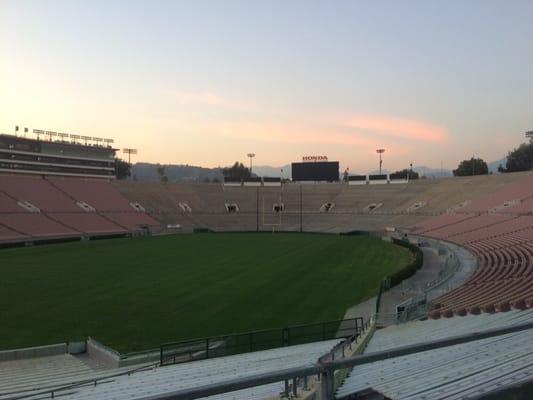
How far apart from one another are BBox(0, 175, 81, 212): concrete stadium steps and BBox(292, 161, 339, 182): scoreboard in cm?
4316

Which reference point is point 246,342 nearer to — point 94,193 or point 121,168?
point 94,193

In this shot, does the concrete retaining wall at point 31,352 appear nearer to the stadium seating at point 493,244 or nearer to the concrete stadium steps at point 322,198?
the stadium seating at point 493,244

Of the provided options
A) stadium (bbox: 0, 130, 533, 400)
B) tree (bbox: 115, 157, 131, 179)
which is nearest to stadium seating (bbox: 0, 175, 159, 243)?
stadium (bbox: 0, 130, 533, 400)

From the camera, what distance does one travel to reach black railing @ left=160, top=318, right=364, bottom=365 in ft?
44.0

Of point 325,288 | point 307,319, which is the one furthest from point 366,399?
point 325,288

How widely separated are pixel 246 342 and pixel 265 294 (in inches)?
390

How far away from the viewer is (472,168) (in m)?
114

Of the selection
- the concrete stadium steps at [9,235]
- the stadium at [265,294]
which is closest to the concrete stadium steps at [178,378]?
the stadium at [265,294]

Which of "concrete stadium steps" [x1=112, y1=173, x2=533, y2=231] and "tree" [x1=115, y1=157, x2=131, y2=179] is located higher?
"tree" [x1=115, y1=157, x2=131, y2=179]

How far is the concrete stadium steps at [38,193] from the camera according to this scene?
60.6 metres

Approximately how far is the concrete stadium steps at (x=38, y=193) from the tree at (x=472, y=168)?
90644 millimetres

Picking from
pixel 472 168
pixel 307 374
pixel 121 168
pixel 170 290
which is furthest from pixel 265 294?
pixel 121 168

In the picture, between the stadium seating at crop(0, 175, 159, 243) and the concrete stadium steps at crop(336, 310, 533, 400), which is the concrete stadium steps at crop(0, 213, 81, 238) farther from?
the concrete stadium steps at crop(336, 310, 533, 400)

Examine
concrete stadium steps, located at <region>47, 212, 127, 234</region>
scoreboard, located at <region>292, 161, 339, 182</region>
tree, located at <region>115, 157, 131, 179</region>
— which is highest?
tree, located at <region>115, 157, 131, 179</region>
